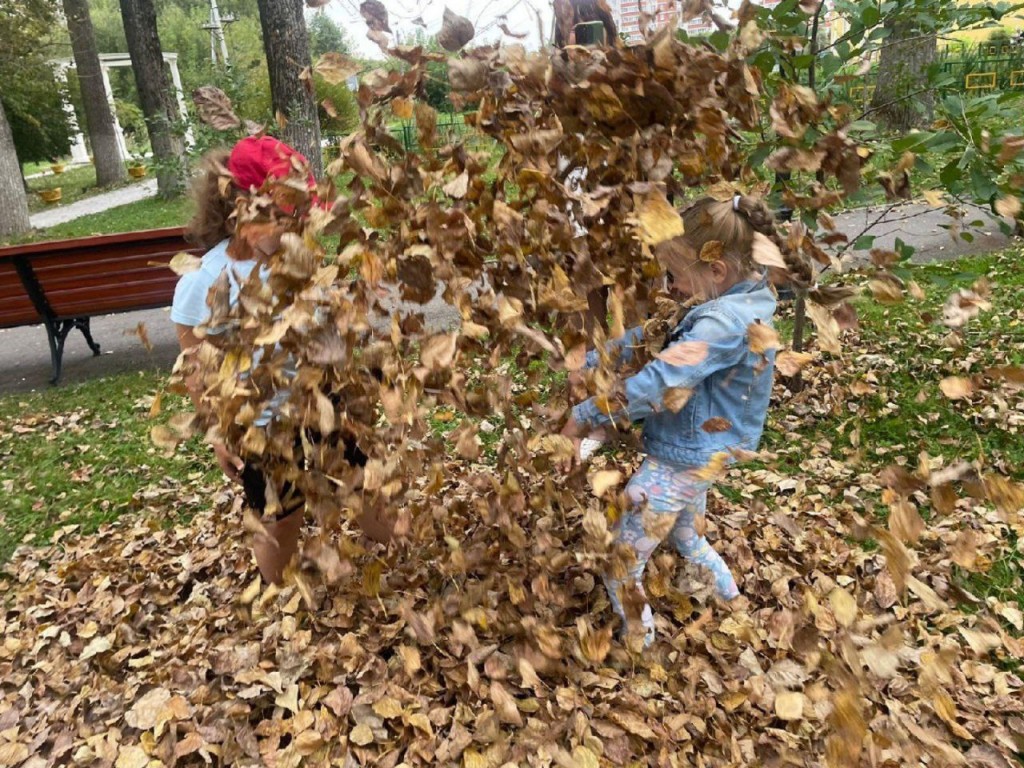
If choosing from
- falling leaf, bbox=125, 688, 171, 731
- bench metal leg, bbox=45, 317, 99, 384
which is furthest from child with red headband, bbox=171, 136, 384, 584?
bench metal leg, bbox=45, 317, 99, 384

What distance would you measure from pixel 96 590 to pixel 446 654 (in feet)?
5.02

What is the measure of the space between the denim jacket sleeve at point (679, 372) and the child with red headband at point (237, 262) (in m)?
0.67

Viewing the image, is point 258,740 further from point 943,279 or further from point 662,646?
point 943,279

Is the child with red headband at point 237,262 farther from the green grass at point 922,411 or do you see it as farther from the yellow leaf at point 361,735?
the green grass at point 922,411

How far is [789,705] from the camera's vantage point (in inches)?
70.6

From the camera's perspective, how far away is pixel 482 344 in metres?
1.89

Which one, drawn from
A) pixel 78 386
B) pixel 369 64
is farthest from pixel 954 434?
pixel 78 386

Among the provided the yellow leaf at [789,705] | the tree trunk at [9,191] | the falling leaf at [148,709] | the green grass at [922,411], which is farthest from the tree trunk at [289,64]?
the yellow leaf at [789,705]

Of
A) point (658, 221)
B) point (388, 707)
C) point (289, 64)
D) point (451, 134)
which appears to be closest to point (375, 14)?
point (451, 134)

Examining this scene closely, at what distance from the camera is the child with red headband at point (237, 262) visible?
190 centimetres

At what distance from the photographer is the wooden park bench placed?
5.19 metres

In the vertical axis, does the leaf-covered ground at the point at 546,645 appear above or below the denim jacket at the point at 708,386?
below

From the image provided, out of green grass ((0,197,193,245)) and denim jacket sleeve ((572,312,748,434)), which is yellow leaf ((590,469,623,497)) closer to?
denim jacket sleeve ((572,312,748,434))

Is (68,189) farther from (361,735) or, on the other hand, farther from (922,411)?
(361,735)
